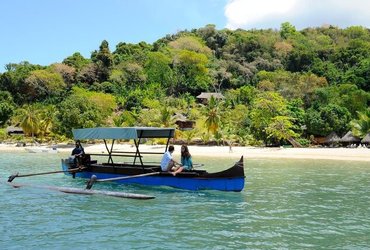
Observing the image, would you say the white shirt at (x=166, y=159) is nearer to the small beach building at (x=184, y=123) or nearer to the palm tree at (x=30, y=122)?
the palm tree at (x=30, y=122)


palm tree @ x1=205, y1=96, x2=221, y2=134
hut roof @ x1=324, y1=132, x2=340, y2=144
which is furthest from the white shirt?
hut roof @ x1=324, y1=132, x2=340, y2=144

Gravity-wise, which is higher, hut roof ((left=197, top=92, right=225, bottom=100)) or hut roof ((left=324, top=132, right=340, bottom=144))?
hut roof ((left=197, top=92, right=225, bottom=100))

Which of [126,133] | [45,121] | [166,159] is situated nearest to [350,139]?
[126,133]

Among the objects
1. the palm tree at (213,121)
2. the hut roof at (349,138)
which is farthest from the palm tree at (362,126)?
the palm tree at (213,121)

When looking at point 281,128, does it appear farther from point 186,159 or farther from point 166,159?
point 166,159

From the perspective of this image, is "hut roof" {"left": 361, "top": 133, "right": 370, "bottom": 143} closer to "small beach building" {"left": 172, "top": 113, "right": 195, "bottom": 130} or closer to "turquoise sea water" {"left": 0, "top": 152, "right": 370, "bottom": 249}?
"turquoise sea water" {"left": 0, "top": 152, "right": 370, "bottom": 249}

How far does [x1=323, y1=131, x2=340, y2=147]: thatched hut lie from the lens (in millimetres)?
46250

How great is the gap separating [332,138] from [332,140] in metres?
0.28

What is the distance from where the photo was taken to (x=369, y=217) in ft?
42.1

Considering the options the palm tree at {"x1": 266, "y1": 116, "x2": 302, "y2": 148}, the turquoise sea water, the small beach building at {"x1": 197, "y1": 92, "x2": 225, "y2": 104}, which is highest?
the small beach building at {"x1": 197, "y1": 92, "x2": 225, "y2": 104}

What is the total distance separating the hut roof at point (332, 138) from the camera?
4622cm

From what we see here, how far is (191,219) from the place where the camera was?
12.4 m

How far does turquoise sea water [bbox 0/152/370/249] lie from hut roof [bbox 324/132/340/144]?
2797 centimetres

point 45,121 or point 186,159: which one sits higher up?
point 45,121
